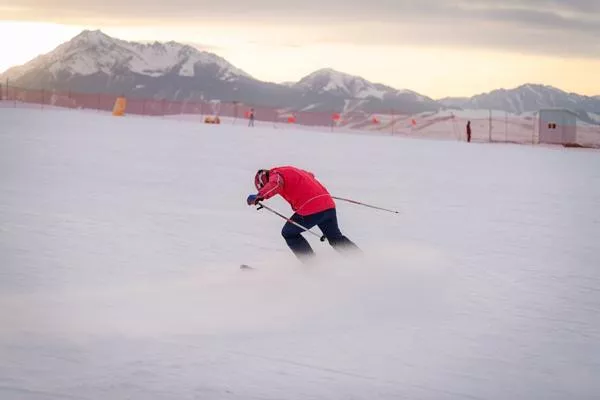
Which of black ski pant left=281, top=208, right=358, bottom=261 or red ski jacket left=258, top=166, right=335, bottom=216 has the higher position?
red ski jacket left=258, top=166, right=335, bottom=216

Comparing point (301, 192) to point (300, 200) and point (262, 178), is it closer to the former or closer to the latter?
point (300, 200)

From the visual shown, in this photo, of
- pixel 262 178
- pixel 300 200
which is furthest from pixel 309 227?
pixel 262 178

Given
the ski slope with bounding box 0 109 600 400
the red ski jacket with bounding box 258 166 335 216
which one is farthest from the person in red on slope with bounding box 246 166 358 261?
the ski slope with bounding box 0 109 600 400

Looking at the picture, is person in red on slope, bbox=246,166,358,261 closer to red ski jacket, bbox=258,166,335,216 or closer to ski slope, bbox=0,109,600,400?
red ski jacket, bbox=258,166,335,216

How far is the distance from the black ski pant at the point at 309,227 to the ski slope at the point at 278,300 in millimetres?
230

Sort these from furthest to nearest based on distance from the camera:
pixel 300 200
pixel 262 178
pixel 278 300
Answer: pixel 300 200
pixel 262 178
pixel 278 300

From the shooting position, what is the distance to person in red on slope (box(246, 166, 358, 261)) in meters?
7.96

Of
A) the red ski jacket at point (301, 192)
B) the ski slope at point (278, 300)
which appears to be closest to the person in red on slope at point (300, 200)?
the red ski jacket at point (301, 192)

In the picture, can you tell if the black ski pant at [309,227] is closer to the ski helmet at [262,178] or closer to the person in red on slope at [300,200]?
the person in red on slope at [300,200]

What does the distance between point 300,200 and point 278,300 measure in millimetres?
1139

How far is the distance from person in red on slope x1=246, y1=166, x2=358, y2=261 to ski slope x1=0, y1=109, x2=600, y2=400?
13.4 inches

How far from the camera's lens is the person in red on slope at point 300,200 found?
7961 mm

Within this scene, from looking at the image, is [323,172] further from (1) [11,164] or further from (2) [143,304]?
(2) [143,304]

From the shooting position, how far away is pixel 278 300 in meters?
7.36
